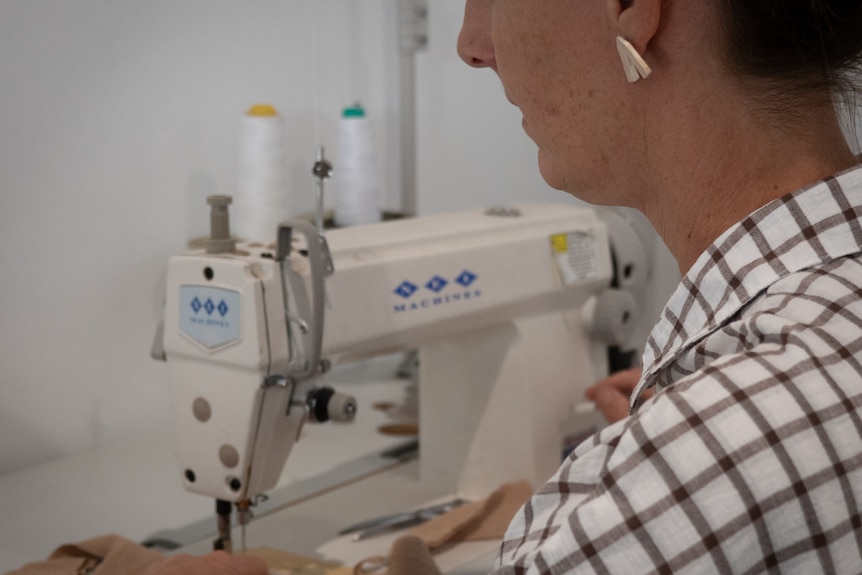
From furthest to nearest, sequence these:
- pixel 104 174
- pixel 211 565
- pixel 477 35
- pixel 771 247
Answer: pixel 104 174 → pixel 211 565 → pixel 477 35 → pixel 771 247

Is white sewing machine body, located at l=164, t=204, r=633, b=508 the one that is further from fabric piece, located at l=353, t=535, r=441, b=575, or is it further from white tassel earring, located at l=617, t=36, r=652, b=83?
white tassel earring, located at l=617, t=36, r=652, b=83

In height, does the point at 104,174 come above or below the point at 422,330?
above

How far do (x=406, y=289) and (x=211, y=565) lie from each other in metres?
0.46

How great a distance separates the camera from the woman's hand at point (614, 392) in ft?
4.97

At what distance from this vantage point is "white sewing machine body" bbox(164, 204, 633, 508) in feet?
4.11

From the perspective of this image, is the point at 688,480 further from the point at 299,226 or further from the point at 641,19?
the point at 299,226

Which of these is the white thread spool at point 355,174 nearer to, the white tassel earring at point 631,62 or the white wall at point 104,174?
the white wall at point 104,174

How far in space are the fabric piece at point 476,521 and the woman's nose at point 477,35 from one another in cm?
72

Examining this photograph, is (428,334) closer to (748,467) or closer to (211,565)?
(211,565)

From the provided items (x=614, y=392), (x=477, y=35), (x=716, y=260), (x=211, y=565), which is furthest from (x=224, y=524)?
(x=716, y=260)

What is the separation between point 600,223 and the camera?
1702 millimetres

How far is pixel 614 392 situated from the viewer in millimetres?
1536

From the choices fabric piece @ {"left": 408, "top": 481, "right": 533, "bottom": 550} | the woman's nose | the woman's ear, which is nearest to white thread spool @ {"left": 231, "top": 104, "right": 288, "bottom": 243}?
fabric piece @ {"left": 408, "top": 481, "right": 533, "bottom": 550}

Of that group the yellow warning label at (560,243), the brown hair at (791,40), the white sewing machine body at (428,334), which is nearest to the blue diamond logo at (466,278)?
the white sewing machine body at (428,334)
